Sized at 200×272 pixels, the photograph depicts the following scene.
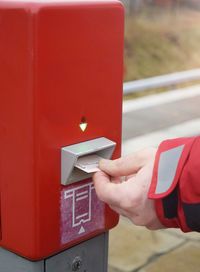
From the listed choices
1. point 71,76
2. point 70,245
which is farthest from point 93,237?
point 71,76

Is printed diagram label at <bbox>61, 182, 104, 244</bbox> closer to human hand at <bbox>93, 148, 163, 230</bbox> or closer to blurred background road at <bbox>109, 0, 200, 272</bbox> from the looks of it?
human hand at <bbox>93, 148, 163, 230</bbox>

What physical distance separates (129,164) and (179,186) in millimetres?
200

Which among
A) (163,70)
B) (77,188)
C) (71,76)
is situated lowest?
(163,70)

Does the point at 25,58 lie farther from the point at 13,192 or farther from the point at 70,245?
the point at 70,245

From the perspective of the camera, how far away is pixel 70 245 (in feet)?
5.14

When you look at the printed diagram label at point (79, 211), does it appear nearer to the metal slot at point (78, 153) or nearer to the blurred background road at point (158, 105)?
the metal slot at point (78, 153)

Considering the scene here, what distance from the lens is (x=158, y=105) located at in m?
5.87

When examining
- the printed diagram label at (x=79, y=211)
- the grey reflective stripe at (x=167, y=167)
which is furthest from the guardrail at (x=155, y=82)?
the grey reflective stripe at (x=167, y=167)

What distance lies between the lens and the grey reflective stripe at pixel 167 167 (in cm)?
124

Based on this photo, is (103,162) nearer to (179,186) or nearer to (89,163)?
(89,163)

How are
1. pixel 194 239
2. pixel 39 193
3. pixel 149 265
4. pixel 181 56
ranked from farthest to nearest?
pixel 181 56
pixel 194 239
pixel 149 265
pixel 39 193

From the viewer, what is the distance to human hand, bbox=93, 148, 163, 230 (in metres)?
1.31

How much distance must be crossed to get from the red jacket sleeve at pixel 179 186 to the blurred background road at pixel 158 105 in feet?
5.37

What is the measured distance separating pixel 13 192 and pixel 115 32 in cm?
51
